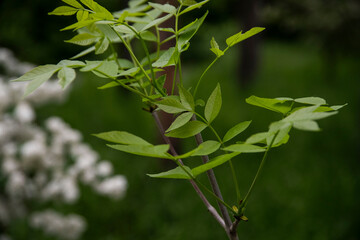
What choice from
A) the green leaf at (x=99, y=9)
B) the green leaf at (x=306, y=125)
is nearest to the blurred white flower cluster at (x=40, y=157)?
Answer: the green leaf at (x=99, y=9)

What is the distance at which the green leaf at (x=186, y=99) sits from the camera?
1.71ft

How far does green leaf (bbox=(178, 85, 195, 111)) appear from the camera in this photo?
1.71ft

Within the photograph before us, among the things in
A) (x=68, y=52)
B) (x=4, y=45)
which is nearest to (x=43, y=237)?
(x=4, y=45)

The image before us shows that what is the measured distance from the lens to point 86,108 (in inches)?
234

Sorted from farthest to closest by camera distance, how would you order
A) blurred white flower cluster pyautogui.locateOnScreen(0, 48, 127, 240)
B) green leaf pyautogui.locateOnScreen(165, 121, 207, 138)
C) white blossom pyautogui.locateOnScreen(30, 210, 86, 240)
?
white blossom pyautogui.locateOnScreen(30, 210, 86, 240)
blurred white flower cluster pyautogui.locateOnScreen(0, 48, 127, 240)
green leaf pyautogui.locateOnScreen(165, 121, 207, 138)

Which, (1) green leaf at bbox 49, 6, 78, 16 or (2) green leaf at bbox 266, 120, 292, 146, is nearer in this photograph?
(2) green leaf at bbox 266, 120, 292, 146

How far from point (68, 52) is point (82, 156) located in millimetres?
7480

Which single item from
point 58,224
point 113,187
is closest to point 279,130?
point 113,187

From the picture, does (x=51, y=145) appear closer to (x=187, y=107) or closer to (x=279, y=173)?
(x=187, y=107)

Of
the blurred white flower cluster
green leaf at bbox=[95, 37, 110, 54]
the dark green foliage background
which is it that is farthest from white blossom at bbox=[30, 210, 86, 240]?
green leaf at bbox=[95, 37, 110, 54]

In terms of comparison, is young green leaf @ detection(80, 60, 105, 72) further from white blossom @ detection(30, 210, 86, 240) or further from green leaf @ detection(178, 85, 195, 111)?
white blossom @ detection(30, 210, 86, 240)

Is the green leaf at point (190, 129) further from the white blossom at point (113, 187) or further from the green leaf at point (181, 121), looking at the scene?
the white blossom at point (113, 187)

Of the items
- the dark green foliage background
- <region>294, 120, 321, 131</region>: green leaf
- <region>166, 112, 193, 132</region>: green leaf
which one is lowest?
the dark green foliage background

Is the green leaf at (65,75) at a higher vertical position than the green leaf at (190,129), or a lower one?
higher
